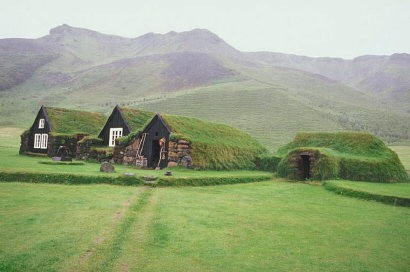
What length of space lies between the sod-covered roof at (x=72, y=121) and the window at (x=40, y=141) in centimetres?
157

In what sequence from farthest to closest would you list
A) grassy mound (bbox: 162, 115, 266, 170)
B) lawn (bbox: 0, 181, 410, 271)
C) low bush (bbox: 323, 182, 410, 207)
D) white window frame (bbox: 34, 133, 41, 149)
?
white window frame (bbox: 34, 133, 41, 149)
grassy mound (bbox: 162, 115, 266, 170)
low bush (bbox: 323, 182, 410, 207)
lawn (bbox: 0, 181, 410, 271)

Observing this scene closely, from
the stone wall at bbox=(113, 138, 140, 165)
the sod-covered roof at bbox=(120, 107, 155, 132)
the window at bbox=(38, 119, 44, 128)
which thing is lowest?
the stone wall at bbox=(113, 138, 140, 165)

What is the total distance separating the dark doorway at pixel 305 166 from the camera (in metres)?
27.0

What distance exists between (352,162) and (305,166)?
3.31 m

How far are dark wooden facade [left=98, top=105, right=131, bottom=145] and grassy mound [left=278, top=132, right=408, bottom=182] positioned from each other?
15317 mm

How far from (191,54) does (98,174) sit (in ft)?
549

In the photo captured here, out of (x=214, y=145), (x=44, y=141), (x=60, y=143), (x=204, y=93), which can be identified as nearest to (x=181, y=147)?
(x=214, y=145)

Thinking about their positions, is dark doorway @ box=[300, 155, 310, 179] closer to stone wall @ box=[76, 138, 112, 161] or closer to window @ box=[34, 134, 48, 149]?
stone wall @ box=[76, 138, 112, 161]

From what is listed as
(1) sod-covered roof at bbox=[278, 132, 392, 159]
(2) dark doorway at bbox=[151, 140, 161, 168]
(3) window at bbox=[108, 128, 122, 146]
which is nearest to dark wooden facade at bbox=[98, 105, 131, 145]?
(3) window at bbox=[108, 128, 122, 146]

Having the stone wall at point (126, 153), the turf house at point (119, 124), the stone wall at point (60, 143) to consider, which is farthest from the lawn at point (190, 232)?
the stone wall at point (60, 143)

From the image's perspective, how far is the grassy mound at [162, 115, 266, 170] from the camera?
28219 millimetres

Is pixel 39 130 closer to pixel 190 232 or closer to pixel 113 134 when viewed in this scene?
pixel 113 134

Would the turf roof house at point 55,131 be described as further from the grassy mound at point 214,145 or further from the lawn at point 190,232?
the lawn at point 190,232

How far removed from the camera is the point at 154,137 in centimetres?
2977
